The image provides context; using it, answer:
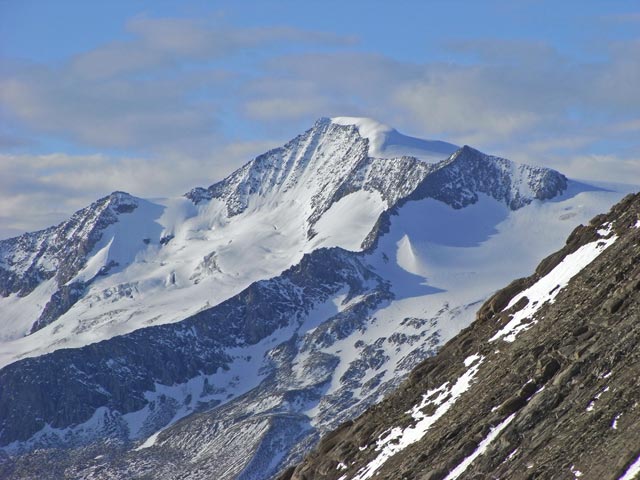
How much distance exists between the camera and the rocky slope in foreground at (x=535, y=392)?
82.0 meters

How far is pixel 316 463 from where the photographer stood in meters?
117

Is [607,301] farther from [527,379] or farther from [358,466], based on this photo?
[358,466]

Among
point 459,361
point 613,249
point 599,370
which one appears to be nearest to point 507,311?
point 459,361

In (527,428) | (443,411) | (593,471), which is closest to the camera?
(593,471)

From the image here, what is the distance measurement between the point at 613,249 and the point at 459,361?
16857 millimetres

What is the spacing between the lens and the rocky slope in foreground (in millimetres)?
82000

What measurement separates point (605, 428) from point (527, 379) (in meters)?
13.4

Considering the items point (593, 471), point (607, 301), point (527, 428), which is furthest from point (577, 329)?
point (593, 471)

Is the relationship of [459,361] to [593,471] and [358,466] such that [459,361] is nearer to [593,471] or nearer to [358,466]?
[358,466]

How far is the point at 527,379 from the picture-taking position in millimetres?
93812

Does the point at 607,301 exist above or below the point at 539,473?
above

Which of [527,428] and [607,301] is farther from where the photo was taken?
[607,301]

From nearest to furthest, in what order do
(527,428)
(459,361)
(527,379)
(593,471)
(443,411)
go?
1. (593,471)
2. (527,428)
3. (527,379)
4. (443,411)
5. (459,361)

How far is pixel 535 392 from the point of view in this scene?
299ft
